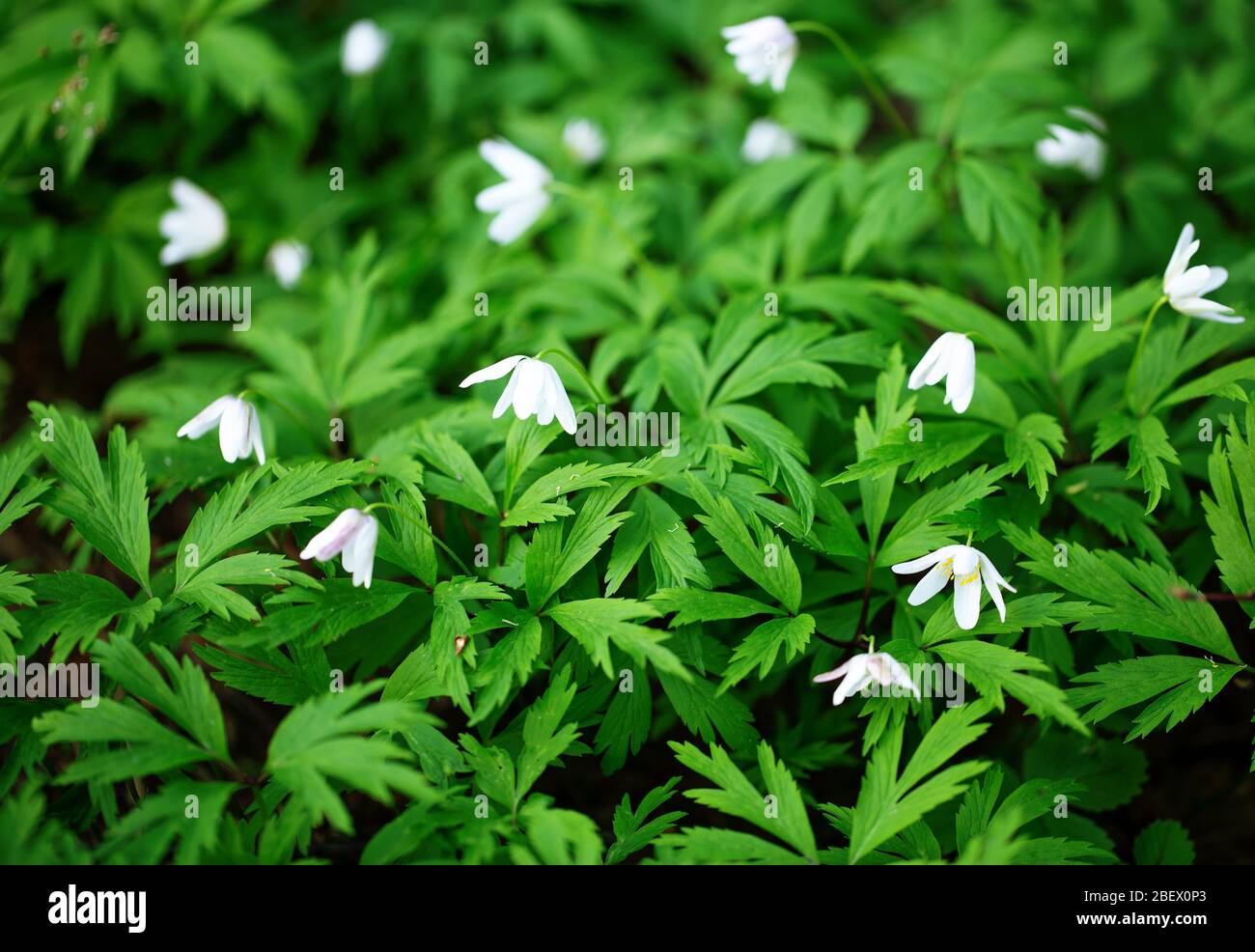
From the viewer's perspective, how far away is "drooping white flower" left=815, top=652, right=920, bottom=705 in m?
2.44

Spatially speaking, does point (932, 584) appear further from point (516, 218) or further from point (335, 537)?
point (516, 218)

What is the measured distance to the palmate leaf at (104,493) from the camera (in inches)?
109

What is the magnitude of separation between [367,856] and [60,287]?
436cm

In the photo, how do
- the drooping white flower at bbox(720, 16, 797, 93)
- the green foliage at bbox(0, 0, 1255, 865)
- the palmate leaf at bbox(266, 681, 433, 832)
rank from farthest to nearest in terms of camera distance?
1. the drooping white flower at bbox(720, 16, 797, 93)
2. the green foliage at bbox(0, 0, 1255, 865)
3. the palmate leaf at bbox(266, 681, 433, 832)

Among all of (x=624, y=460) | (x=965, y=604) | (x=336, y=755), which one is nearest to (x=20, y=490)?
(x=336, y=755)

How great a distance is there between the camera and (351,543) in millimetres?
2520

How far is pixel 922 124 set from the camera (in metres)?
4.00

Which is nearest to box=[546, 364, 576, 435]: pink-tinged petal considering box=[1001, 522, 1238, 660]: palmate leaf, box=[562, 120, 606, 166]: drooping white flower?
box=[1001, 522, 1238, 660]: palmate leaf

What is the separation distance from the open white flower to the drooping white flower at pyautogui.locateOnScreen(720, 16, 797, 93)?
0.85 metres

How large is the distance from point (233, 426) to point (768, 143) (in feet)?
9.83

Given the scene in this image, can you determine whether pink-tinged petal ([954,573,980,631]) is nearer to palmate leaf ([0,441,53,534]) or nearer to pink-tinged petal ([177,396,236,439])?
pink-tinged petal ([177,396,236,439])
